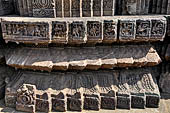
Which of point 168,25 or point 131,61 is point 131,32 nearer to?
point 131,61

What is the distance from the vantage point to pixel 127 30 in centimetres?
498

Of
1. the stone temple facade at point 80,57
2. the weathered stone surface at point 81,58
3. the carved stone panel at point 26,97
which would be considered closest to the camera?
the carved stone panel at point 26,97

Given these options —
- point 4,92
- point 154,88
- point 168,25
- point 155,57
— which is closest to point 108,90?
point 154,88

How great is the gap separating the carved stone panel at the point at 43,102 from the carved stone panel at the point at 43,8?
82.7 inches

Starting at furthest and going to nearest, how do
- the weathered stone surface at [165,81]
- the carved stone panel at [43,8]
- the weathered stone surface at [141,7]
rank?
1. the weathered stone surface at [141,7]
2. the weathered stone surface at [165,81]
3. the carved stone panel at [43,8]

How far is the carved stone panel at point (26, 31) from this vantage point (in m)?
4.80

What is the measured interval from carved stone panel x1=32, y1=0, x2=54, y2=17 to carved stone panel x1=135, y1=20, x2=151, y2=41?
7.41 feet

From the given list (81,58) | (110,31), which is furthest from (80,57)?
(110,31)

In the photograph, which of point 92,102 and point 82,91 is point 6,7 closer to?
point 82,91

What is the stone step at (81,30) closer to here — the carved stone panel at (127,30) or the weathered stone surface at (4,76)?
the carved stone panel at (127,30)

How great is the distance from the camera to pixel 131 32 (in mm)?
4992

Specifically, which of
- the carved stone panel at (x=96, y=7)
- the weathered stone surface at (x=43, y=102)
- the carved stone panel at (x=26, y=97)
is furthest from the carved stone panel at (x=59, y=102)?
the carved stone panel at (x=96, y=7)

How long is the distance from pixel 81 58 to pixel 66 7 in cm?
145

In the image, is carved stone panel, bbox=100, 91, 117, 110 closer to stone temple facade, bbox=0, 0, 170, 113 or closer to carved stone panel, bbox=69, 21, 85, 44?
stone temple facade, bbox=0, 0, 170, 113
